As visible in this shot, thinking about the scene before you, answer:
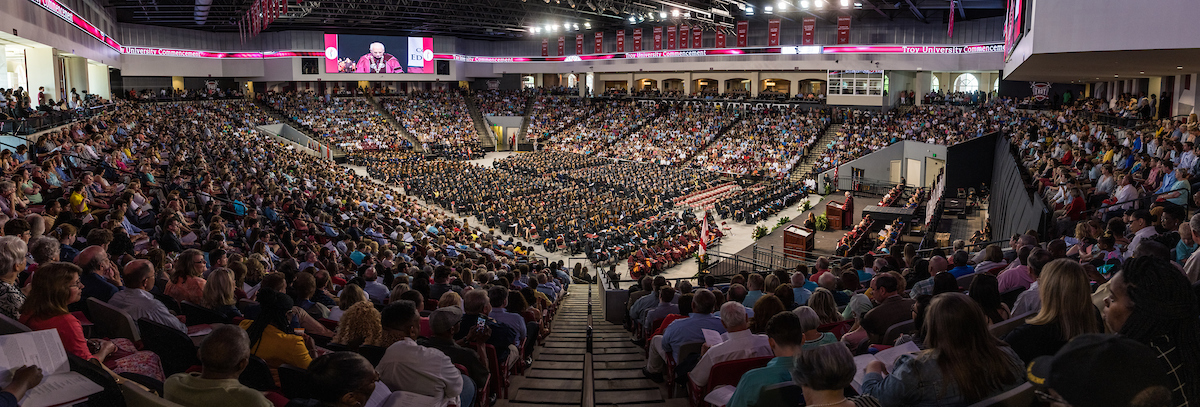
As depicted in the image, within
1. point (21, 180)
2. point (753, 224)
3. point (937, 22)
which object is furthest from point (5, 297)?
point (937, 22)

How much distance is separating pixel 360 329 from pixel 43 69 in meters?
24.0

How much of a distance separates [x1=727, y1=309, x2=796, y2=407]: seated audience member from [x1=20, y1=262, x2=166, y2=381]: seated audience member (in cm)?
314

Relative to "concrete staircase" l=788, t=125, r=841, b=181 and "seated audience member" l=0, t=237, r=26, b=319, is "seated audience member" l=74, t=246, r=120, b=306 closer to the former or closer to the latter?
"seated audience member" l=0, t=237, r=26, b=319

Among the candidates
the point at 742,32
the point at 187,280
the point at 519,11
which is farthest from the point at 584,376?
the point at 519,11

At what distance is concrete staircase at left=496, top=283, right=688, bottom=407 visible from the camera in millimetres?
5719

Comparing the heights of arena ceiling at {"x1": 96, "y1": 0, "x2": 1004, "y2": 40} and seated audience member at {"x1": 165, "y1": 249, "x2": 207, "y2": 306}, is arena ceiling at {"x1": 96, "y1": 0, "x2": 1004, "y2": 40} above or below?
above

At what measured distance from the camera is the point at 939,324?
2.96 metres

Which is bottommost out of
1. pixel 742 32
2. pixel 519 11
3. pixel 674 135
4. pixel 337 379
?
pixel 337 379

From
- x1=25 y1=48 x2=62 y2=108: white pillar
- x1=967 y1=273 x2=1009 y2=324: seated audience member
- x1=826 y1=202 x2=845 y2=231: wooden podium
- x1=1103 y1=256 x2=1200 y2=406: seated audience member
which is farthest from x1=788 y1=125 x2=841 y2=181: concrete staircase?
x1=1103 y1=256 x2=1200 y2=406: seated audience member

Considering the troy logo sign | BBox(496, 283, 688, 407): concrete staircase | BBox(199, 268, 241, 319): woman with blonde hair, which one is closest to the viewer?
BBox(199, 268, 241, 319): woman with blonde hair

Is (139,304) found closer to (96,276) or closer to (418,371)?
(96,276)

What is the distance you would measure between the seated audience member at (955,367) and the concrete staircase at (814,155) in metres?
31.3

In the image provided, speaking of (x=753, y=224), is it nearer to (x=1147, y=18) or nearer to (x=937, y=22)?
(x=1147, y=18)

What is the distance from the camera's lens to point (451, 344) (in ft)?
16.0
